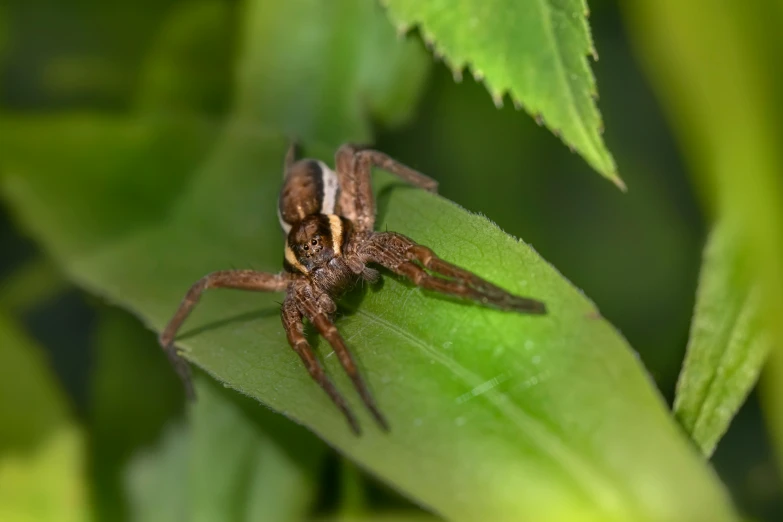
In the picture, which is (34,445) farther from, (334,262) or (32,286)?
(334,262)

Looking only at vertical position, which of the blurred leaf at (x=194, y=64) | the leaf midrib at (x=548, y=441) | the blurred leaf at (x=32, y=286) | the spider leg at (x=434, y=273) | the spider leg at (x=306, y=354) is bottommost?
the blurred leaf at (x=32, y=286)

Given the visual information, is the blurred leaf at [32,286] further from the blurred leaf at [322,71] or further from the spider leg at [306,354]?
the spider leg at [306,354]

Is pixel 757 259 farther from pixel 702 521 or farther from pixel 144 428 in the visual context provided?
pixel 144 428

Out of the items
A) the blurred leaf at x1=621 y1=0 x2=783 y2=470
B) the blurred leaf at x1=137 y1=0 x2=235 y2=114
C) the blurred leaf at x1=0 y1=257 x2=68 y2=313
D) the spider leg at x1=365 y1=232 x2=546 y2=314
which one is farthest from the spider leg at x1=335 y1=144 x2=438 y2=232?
the blurred leaf at x1=0 y1=257 x2=68 y2=313

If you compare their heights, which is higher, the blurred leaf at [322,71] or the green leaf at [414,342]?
the blurred leaf at [322,71]

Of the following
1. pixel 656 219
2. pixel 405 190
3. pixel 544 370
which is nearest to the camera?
pixel 544 370

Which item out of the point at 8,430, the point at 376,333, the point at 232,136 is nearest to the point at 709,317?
the point at 376,333

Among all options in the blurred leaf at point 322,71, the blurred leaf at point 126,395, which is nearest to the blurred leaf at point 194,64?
the blurred leaf at point 322,71
